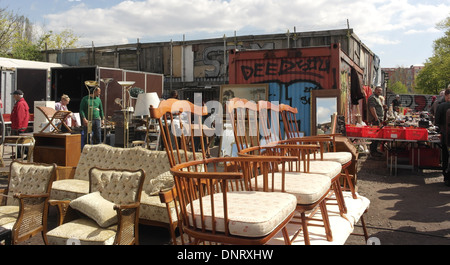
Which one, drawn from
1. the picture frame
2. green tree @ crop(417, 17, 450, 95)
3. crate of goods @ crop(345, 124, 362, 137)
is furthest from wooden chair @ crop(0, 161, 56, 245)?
green tree @ crop(417, 17, 450, 95)

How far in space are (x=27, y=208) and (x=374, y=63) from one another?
24713 mm

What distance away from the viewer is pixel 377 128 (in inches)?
296

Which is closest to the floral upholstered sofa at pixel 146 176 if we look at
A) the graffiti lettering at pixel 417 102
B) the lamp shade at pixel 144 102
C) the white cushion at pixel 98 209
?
the white cushion at pixel 98 209

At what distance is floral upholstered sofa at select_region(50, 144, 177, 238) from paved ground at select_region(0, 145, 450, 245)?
307 millimetres

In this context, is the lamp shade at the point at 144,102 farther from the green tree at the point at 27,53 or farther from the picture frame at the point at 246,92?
the green tree at the point at 27,53

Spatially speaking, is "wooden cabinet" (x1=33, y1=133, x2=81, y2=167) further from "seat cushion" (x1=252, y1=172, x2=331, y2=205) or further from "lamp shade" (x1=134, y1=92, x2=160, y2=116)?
"seat cushion" (x1=252, y1=172, x2=331, y2=205)

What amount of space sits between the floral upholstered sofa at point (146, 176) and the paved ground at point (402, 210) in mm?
307

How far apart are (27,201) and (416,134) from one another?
6.76 meters

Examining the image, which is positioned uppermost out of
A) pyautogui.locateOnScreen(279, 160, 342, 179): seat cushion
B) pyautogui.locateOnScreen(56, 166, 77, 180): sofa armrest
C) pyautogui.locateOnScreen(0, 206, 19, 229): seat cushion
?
pyautogui.locateOnScreen(279, 160, 342, 179): seat cushion

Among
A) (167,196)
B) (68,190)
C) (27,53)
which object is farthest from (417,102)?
(27,53)

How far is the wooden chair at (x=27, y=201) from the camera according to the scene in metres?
3.31

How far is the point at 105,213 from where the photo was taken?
10.7ft

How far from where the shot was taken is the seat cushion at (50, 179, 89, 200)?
176 inches
